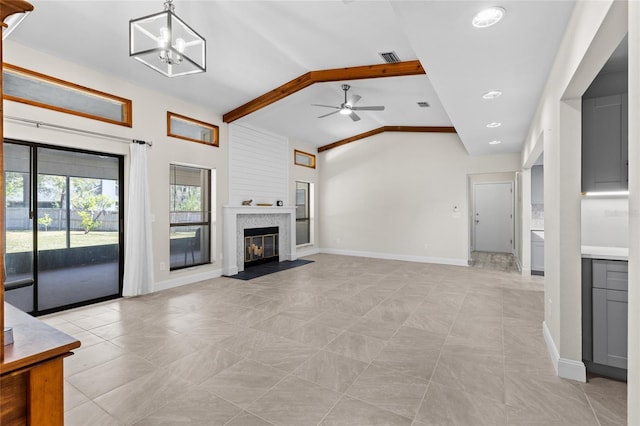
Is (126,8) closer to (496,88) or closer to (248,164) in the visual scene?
(248,164)

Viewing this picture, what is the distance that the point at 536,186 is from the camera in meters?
6.36

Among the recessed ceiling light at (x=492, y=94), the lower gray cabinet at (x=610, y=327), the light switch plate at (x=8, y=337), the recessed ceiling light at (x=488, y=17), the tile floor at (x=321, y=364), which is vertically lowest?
Result: the tile floor at (x=321, y=364)

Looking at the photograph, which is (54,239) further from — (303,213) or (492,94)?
(303,213)

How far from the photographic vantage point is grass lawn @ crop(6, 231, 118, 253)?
3613mm

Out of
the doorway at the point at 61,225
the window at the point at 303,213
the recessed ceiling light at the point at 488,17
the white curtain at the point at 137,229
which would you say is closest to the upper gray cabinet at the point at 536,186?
the recessed ceiling light at the point at 488,17

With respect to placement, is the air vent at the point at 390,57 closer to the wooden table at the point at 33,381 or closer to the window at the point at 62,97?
the window at the point at 62,97

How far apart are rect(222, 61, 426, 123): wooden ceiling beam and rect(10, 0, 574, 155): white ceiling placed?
0.38 ft

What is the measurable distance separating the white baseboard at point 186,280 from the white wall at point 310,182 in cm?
293

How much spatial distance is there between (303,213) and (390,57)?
5.47 m

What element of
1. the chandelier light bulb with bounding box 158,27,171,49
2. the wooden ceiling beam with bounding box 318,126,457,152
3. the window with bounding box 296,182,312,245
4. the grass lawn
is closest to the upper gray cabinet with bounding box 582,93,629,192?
the chandelier light bulb with bounding box 158,27,171,49

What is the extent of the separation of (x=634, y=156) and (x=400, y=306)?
11.2 feet

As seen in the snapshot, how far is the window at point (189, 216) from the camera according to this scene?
544 centimetres

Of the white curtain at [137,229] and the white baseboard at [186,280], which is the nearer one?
the white curtain at [137,229]

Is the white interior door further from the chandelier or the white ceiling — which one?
the chandelier
